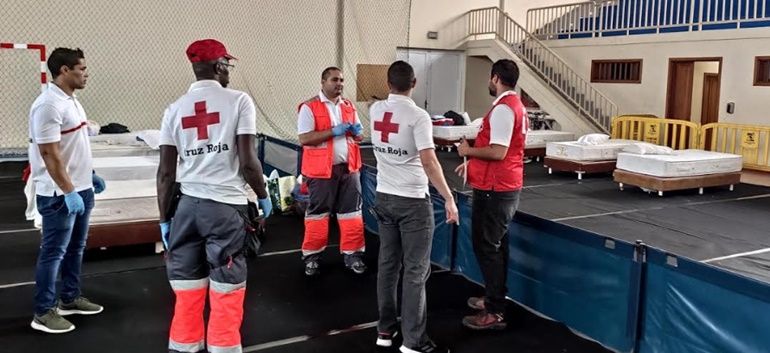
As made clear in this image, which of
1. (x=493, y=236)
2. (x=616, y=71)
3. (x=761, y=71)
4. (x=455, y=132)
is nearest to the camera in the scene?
(x=493, y=236)

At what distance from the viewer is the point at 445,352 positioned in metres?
3.60

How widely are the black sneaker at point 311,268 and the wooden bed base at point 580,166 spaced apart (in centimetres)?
577

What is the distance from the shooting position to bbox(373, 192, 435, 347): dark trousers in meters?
3.45

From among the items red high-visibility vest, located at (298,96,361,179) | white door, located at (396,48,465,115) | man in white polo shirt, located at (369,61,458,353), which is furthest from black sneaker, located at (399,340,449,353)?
white door, located at (396,48,465,115)

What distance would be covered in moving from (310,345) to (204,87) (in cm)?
165

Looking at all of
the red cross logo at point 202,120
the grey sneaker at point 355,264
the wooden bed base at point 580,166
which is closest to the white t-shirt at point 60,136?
the red cross logo at point 202,120

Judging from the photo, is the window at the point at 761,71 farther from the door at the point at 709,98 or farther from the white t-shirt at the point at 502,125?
the white t-shirt at the point at 502,125

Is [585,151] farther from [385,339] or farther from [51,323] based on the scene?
[51,323]

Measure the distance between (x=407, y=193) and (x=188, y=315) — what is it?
128cm

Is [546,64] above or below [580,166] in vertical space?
above

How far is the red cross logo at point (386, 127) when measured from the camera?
3.41 meters

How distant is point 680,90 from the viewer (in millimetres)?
12430

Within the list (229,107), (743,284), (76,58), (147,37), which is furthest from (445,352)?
(147,37)

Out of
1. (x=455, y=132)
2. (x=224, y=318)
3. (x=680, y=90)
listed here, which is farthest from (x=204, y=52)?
(x=680, y=90)
